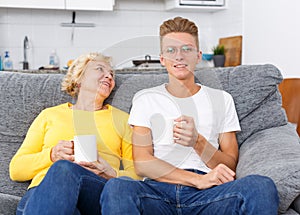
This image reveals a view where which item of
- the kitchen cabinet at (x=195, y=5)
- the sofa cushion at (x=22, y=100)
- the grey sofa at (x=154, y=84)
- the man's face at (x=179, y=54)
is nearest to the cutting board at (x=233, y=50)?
Result: the kitchen cabinet at (x=195, y=5)

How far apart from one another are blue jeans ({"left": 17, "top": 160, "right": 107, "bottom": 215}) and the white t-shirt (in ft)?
1.07

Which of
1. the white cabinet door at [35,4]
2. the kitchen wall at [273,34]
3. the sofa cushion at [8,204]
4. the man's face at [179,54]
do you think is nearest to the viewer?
the sofa cushion at [8,204]

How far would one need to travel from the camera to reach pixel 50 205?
1.56 metres

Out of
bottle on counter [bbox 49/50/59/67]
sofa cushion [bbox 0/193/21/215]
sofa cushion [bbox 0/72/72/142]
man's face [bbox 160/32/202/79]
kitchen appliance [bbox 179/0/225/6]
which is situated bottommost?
sofa cushion [bbox 0/193/21/215]

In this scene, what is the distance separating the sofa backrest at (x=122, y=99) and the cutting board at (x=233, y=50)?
1.94 meters

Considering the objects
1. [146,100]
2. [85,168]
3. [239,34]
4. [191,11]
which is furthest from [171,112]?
[191,11]

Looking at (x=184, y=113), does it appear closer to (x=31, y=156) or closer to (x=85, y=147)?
(x=85, y=147)

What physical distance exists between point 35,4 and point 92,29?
0.64m

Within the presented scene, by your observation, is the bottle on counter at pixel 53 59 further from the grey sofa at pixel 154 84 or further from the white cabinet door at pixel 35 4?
the grey sofa at pixel 154 84

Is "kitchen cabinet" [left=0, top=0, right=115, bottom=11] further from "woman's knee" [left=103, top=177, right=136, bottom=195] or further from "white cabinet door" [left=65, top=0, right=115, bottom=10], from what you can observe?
"woman's knee" [left=103, top=177, right=136, bottom=195]

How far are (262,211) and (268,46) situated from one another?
238cm

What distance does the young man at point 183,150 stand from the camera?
1.63 m

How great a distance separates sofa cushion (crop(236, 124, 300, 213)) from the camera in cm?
165

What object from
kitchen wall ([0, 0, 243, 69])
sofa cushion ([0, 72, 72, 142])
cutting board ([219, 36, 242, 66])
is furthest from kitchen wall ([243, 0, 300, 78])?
sofa cushion ([0, 72, 72, 142])
